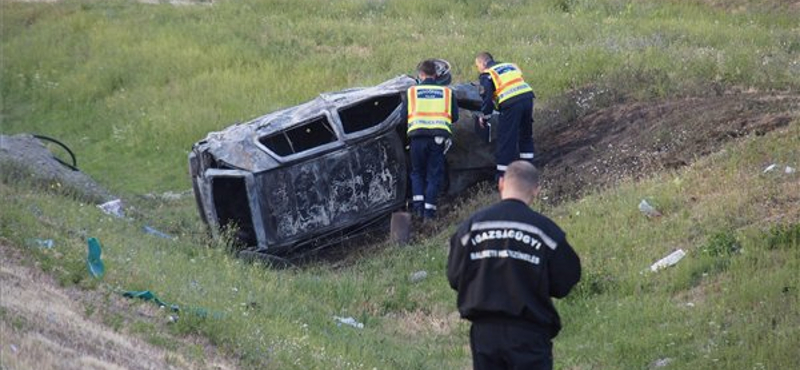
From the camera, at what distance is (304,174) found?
14945mm

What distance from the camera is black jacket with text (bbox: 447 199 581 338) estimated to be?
6863 millimetres

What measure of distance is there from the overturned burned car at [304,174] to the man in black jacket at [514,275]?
311 inches

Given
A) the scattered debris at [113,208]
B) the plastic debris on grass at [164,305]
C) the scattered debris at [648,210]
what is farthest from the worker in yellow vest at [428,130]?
the plastic debris on grass at [164,305]

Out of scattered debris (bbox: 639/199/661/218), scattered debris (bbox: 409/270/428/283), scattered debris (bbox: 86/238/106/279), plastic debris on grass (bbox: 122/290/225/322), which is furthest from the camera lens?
scattered debris (bbox: 409/270/428/283)

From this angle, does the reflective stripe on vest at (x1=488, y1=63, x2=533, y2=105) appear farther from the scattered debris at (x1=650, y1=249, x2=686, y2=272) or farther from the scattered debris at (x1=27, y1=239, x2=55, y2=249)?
the scattered debris at (x1=27, y1=239, x2=55, y2=249)

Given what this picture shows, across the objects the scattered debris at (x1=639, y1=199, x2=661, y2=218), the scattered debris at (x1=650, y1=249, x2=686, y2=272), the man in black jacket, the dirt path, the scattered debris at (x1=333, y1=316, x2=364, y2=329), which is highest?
the man in black jacket

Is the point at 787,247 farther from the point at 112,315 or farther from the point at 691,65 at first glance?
the point at 691,65

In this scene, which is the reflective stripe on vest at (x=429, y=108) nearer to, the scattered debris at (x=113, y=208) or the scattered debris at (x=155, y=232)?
the scattered debris at (x=155, y=232)

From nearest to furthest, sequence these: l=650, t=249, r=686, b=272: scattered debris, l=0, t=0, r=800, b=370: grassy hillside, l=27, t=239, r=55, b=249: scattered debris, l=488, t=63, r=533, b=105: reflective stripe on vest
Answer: l=0, t=0, r=800, b=370: grassy hillside, l=27, t=239, r=55, b=249: scattered debris, l=650, t=249, r=686, b=272: scattered debris, l=488, t=63, r=533, b=105: reflective stripe on vest

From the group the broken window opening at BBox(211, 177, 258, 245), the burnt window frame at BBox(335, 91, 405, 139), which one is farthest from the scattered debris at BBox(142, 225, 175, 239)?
the burnt window frame at BBox(335, 91, 405, 139)

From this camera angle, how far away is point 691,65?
1859 centimetres

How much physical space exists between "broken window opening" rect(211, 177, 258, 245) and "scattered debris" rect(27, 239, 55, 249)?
407 cm

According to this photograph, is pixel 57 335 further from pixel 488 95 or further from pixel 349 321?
pixel 488 95

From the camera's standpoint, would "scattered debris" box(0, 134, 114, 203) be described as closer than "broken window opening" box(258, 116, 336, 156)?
No
